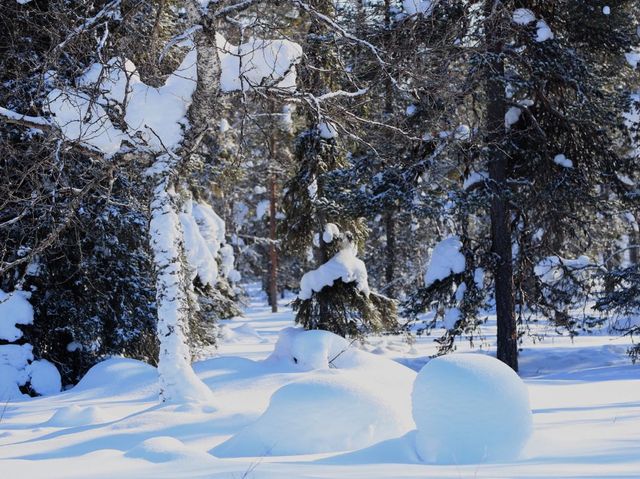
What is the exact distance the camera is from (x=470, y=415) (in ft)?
17.6

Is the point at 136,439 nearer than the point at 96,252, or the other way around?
the point at 136,439

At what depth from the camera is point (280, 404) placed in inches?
256

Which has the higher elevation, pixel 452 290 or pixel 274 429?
pixel 452 290

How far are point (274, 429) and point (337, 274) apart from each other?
8.40 metres

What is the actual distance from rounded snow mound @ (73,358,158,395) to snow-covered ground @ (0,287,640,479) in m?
0.02

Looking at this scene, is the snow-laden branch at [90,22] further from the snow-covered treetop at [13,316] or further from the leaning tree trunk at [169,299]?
the snow-covered treetop at [13,316]

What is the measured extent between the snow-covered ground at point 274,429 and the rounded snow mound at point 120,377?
19 millimetres

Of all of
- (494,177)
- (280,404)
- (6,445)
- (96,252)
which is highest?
(494,177)

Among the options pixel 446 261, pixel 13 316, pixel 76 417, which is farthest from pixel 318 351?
pixel 13 316

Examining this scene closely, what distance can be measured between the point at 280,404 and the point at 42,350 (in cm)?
764

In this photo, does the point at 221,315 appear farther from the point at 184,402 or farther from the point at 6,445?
the point at 6,445

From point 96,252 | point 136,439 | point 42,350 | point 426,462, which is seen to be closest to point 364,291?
point 96,252

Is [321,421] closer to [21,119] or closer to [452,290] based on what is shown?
[21,119]

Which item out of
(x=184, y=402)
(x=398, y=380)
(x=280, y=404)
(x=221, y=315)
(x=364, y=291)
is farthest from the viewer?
(x=221, y=315)
